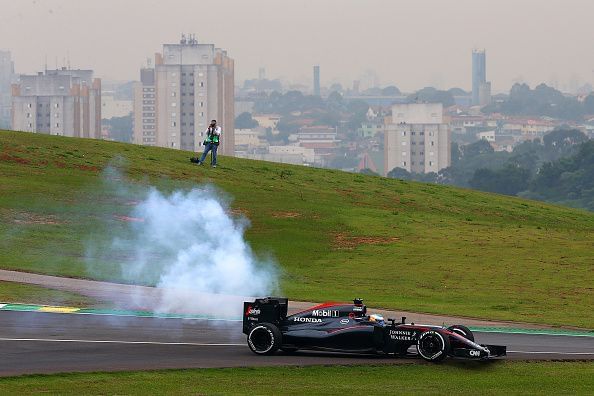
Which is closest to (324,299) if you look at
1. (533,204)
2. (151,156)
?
(151,156)

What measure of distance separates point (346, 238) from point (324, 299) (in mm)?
16176

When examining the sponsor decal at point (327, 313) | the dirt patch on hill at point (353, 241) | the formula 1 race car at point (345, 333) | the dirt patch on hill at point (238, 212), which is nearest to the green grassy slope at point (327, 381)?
the formula 1 race car at point (345, 333)

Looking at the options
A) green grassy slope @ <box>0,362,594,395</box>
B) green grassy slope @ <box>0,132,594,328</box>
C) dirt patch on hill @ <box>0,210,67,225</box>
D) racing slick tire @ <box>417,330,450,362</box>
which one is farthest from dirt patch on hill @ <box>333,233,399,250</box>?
green grassy slope @ <box>0,362,594,395</box>

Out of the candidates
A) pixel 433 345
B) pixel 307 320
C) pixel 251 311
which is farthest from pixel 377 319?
pixel 251 311

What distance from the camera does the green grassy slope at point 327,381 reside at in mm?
28453

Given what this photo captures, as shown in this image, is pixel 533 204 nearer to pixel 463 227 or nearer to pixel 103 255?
pixel 463 227

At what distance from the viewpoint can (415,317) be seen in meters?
41.8

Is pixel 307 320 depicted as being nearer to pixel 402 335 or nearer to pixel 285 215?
pixel 402 335

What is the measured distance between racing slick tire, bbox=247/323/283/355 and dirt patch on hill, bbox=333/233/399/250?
→ 2543cm

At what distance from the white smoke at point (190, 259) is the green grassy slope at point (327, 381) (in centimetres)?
1041

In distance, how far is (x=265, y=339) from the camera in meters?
33.2

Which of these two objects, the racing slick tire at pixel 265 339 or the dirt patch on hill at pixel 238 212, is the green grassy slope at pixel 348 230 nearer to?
the dirt patch on hill at pixel 238 212

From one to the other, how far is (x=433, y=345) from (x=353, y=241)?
28.4 meters

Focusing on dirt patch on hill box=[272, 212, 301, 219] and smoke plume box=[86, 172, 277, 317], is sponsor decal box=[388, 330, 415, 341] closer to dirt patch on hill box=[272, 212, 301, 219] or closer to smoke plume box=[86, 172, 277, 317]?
smoke plume box=[86, 172, 277, 317]
